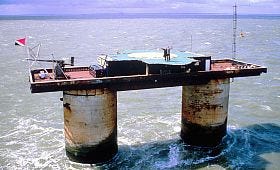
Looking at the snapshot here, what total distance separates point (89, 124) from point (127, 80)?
189 inches

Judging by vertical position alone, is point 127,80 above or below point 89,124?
above

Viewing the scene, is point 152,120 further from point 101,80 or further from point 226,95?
point 101,80

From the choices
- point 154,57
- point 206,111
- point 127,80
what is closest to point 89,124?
point 127,80

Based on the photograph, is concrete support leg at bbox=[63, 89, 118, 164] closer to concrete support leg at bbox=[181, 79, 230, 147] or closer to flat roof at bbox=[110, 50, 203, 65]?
flat roof at bbox=[110, 50, 203, 65]

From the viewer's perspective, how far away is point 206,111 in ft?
116

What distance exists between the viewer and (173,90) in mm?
59344

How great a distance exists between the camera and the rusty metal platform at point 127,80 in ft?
97.0

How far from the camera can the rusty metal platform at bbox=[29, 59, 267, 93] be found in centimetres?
2958

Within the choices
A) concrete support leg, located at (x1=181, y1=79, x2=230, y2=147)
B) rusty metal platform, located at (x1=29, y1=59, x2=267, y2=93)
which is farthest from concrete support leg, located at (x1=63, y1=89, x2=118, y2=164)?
concrete support leg, located at (x1=181, y1=79, x2=230, y2=147)

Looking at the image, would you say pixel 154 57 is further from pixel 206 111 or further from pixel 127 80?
pixel 206 111

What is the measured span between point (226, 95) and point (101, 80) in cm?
1240

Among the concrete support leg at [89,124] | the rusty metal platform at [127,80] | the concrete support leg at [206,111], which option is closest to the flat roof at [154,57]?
the rusty metal platform at [127,80]

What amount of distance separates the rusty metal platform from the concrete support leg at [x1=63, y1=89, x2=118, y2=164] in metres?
0.85

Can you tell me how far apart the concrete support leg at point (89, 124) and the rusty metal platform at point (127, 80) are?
0.85 meters
